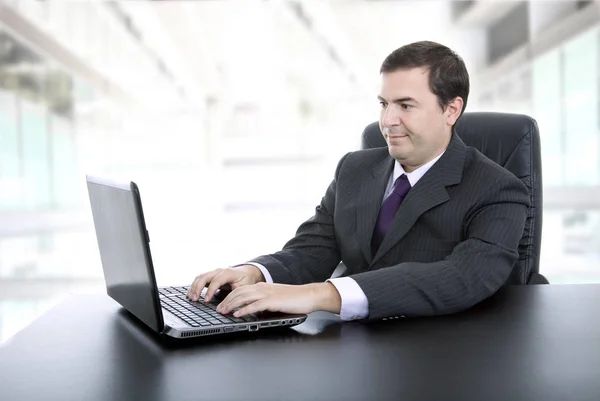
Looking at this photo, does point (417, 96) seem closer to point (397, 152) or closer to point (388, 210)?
point (397, 152)

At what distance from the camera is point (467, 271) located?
5.48ft

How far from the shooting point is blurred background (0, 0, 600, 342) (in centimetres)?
565

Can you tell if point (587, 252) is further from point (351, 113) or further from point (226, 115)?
point (226, 115)

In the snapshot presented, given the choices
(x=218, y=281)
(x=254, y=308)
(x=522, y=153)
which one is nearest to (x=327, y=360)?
(x=254, y=308)

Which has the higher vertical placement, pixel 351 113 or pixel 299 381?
pixel 351 113

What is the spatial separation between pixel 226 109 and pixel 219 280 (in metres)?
4.65

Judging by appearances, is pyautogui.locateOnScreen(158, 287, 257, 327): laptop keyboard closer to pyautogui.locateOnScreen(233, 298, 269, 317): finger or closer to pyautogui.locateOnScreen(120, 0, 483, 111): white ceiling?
pyautogui.locateOnScreen(233, 298, 269, 317): finger

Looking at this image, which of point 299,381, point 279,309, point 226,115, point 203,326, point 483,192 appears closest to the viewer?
point 299,381

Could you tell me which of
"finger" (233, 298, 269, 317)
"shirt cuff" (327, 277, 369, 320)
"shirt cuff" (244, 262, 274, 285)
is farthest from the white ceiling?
"finger" (233, 298, 269, 317)

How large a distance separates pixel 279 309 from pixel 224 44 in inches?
191

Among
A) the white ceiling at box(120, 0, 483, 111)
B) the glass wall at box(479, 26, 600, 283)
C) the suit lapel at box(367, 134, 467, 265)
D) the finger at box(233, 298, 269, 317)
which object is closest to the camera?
the finger at box(233, 298, 269, 317)

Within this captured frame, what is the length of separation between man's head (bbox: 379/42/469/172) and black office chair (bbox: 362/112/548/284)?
0.35m

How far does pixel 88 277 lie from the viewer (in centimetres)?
609

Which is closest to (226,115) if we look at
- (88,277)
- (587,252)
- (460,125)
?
(88,277)
